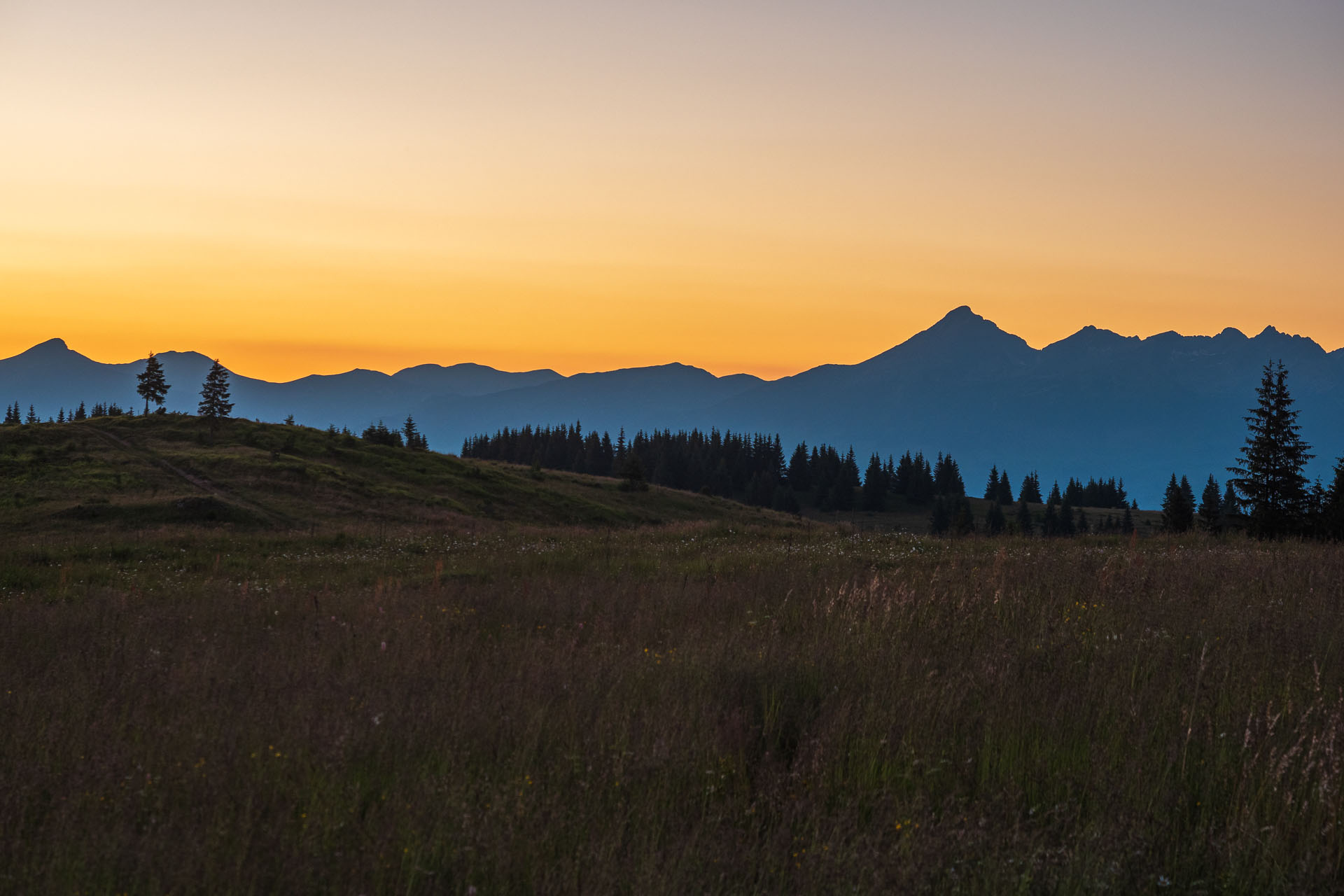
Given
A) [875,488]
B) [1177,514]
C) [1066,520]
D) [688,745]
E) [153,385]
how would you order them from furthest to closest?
[875,488] < [1066,520] < [153,385] < [1177,514] < [688,745]

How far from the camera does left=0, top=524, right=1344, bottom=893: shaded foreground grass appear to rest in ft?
11.5

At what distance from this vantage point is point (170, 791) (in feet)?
13.4

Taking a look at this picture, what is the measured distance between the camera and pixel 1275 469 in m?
48.9

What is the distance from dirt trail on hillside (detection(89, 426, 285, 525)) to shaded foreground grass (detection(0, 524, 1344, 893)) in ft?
94.3

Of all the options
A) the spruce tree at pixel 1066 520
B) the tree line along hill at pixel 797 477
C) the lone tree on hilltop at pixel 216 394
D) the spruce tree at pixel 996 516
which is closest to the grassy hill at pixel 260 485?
the lone tree on hilltop at pixel 216 394

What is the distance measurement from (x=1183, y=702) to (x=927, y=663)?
5.53 ft

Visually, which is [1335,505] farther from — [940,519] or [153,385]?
[153,385]

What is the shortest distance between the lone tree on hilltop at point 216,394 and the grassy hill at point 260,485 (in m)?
6.74

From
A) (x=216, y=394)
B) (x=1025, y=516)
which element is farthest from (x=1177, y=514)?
(x=216, y=394)

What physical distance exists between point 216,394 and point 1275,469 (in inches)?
3088

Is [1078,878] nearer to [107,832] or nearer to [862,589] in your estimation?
[107,832]

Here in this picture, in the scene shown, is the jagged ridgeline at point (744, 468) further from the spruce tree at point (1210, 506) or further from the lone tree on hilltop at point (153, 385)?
the lone tree on hilltop at point (153, 385)

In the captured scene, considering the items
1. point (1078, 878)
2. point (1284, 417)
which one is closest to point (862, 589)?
point (1078, 878)

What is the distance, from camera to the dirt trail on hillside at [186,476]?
35.3 m
